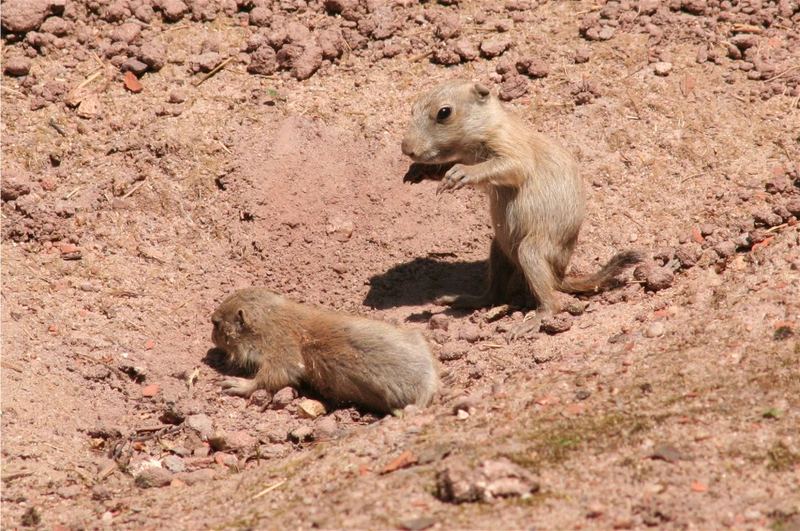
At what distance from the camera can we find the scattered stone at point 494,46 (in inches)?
402

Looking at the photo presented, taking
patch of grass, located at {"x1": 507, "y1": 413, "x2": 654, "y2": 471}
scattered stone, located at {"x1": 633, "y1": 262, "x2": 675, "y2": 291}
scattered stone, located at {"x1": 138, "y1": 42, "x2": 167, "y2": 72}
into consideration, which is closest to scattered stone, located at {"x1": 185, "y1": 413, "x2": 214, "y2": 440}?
patch of grass, located at {"x1": 507, "y1": 413, "x2": 654, "y2": 471}

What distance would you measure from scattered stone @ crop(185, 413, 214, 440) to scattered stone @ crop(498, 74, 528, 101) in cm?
461

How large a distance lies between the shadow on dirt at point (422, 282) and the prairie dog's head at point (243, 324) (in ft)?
3.52

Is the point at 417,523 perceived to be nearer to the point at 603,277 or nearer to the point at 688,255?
the point at 603,277

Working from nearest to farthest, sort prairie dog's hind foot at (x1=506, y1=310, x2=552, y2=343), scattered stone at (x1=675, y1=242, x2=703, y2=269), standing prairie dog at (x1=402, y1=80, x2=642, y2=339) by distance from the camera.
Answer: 1. prairie dog's hind foot at (x1=506, y1=310, x2=552, y2=343)
2. scattered stone at (x1=675, y1=242, x2=703, y2=269)
3. standing prairie dog at (x1=402, y1=80, x2=642, y2=339)

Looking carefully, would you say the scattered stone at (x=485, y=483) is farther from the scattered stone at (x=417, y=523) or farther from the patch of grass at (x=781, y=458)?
the patch of grass at (x=781, y=458)

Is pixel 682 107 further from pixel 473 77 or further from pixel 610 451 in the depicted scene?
pixel 610 451

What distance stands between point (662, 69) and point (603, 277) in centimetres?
292

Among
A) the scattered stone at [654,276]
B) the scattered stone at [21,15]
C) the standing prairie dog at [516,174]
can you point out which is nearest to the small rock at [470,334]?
the standing prairie dog at [516,174]

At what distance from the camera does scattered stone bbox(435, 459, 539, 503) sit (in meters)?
5.02

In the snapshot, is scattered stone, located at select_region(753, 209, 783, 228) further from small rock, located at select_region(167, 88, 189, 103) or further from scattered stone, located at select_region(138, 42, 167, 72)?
scattered stone, located at select_region(138, 42, 167, 72)

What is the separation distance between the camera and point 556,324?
25.0ft

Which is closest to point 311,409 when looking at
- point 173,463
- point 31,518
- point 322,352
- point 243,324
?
point 322,352

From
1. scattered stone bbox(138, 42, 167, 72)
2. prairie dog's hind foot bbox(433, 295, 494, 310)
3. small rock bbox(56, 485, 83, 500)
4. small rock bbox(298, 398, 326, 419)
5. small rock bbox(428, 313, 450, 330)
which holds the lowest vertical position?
small rock bbox(298, 398, 326, 419)
